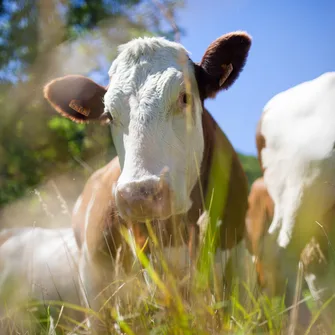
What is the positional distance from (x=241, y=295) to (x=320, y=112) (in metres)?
1.48

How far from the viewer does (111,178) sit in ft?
11.7

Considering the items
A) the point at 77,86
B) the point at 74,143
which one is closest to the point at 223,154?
the point at 77,86

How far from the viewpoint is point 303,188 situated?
3.77 metres

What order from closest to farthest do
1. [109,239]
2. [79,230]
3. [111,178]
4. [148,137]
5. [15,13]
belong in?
[148,137], [109,239], [111,178], [79,230], [15,13]

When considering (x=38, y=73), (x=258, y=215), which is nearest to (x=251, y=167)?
(x=38, y=73)

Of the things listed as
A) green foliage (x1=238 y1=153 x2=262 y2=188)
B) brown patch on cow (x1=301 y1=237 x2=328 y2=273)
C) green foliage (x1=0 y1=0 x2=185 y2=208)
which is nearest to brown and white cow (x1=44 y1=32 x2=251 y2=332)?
brown patch on cow (x1=301 y1=237 x2=328 y2=273)

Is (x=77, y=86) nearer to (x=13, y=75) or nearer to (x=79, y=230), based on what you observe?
(x=79, y=230)

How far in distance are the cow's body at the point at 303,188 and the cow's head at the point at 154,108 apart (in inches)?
31.8

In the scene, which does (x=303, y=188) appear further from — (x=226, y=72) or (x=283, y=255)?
(x=226, y=72)

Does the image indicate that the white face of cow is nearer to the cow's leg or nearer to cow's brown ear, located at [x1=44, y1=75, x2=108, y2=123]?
cow's brown ear, located at [x1=44, y1=75, x2=108, y2=123]

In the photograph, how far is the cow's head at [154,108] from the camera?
8.73 feet

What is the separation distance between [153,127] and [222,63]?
0.78m

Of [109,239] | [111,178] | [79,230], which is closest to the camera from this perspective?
[109,239]

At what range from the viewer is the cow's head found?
105 inches
